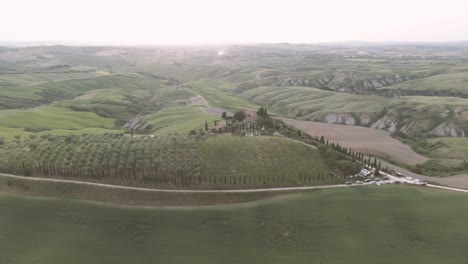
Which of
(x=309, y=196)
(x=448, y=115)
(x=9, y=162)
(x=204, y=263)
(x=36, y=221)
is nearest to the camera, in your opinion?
(x=204, y=263)

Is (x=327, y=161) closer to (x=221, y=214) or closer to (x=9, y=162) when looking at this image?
(x=221, y=214)

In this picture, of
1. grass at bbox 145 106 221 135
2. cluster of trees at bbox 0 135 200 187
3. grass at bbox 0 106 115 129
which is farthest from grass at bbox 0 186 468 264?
grass at bbox 0 106 115 129

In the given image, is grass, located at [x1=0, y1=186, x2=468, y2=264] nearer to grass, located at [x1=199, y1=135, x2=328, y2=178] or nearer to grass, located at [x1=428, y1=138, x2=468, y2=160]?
grass, located at [x1=199, y1=135, x2=328, y2=178]

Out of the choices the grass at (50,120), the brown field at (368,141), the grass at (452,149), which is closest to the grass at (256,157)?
the brown field at (368,141)

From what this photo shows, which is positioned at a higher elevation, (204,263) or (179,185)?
(179,185)

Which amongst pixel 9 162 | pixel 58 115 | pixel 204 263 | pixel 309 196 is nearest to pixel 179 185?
pixel 204 263
